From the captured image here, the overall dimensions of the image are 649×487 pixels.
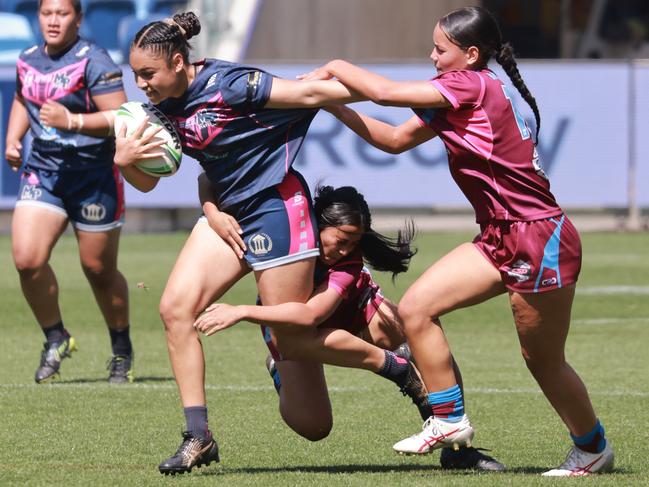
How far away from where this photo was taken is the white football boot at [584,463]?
5.72m

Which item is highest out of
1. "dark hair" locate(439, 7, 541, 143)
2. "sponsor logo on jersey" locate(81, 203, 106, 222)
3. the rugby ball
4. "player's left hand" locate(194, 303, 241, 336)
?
"dark hair" locate(439, 7, 541, 143)

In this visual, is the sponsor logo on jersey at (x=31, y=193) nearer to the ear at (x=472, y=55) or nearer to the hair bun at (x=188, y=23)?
the hair bun at (x=188, y=23)

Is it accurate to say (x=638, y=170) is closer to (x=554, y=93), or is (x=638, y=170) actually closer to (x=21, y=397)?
(x=554, y=93)

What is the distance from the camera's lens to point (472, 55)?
567cm

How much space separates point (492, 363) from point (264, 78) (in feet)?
13.8

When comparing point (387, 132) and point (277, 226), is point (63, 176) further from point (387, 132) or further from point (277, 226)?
point (387, 132)

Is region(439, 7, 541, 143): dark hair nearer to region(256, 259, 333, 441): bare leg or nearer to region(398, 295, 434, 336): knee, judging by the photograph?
region(398, 295, 434, 336): knee

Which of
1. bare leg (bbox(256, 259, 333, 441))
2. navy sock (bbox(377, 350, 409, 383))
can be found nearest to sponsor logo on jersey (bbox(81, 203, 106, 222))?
bare leg (bbox(256, 259, 333, 441))

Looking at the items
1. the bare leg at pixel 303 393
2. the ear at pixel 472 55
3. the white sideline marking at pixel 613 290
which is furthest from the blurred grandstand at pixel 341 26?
the ear at pixel 472 55

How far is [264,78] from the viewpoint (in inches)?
228

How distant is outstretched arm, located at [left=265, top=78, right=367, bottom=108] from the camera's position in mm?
5695

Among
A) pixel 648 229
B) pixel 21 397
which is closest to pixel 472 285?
pixel 21 397

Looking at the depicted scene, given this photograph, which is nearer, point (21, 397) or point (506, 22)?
point (21, 397)

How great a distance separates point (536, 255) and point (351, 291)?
112 centimetres
